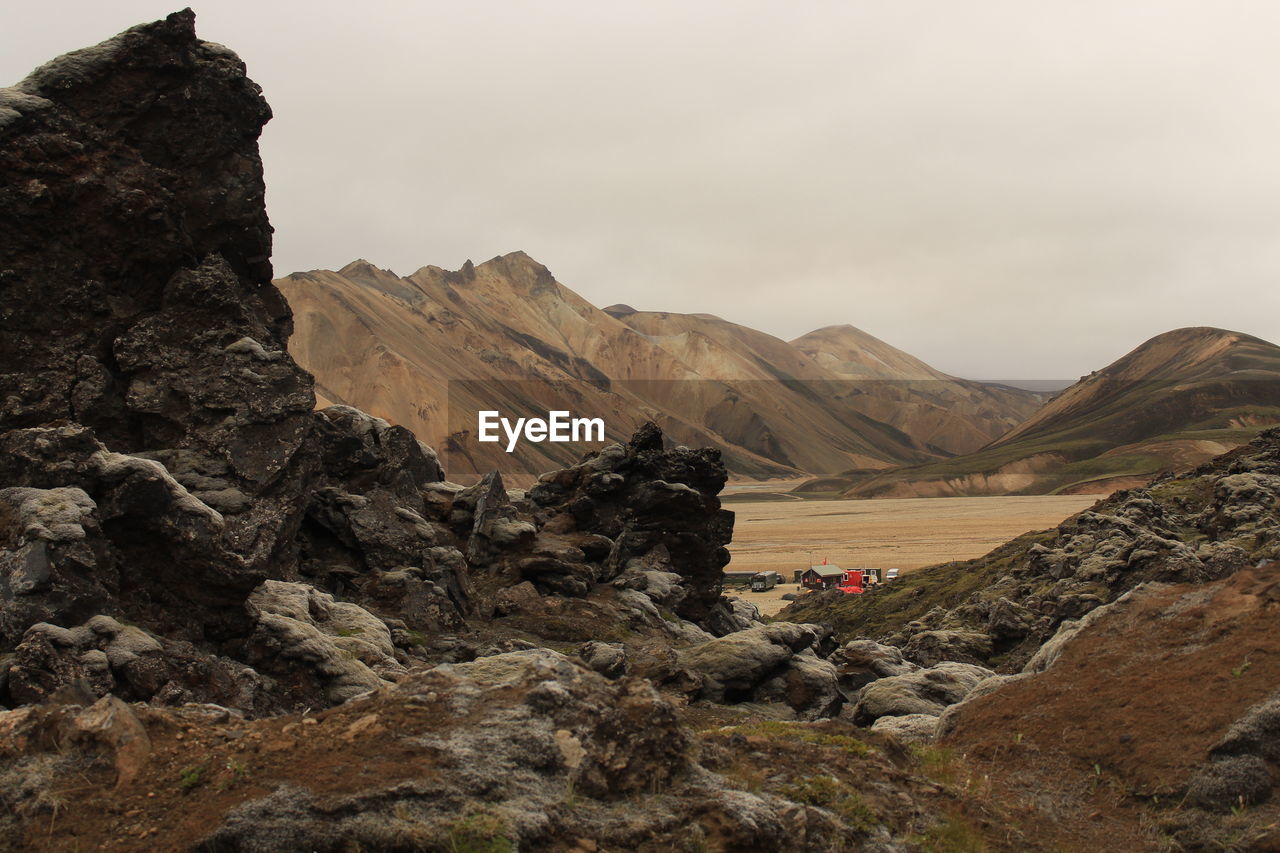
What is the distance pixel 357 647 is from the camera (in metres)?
21.5

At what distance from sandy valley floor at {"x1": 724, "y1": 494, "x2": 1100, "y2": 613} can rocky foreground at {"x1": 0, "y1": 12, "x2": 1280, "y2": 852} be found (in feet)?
174

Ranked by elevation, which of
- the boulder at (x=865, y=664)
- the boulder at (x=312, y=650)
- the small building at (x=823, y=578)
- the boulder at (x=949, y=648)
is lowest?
the small building at (x=823, y=578)

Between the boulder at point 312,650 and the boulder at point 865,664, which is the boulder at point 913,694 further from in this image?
the boulder at point 312,650

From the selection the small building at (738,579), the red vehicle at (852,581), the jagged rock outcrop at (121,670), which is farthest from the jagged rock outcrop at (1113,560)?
the small building at (738,579)

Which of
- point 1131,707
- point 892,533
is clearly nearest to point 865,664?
point 1131,707

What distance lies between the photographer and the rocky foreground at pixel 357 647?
971cm

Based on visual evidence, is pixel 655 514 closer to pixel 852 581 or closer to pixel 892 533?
pixel 852 581

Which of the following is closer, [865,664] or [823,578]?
[865,664]

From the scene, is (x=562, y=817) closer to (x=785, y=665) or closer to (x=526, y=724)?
(x=526, y=724)

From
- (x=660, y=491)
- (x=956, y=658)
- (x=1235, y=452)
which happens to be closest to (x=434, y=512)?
(x=660, y=491)

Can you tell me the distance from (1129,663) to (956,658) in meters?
21.6

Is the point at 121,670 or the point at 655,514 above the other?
the point at 655,514

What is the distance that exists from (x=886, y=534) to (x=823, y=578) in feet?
199

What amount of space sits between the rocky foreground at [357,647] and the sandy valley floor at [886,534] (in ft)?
174
